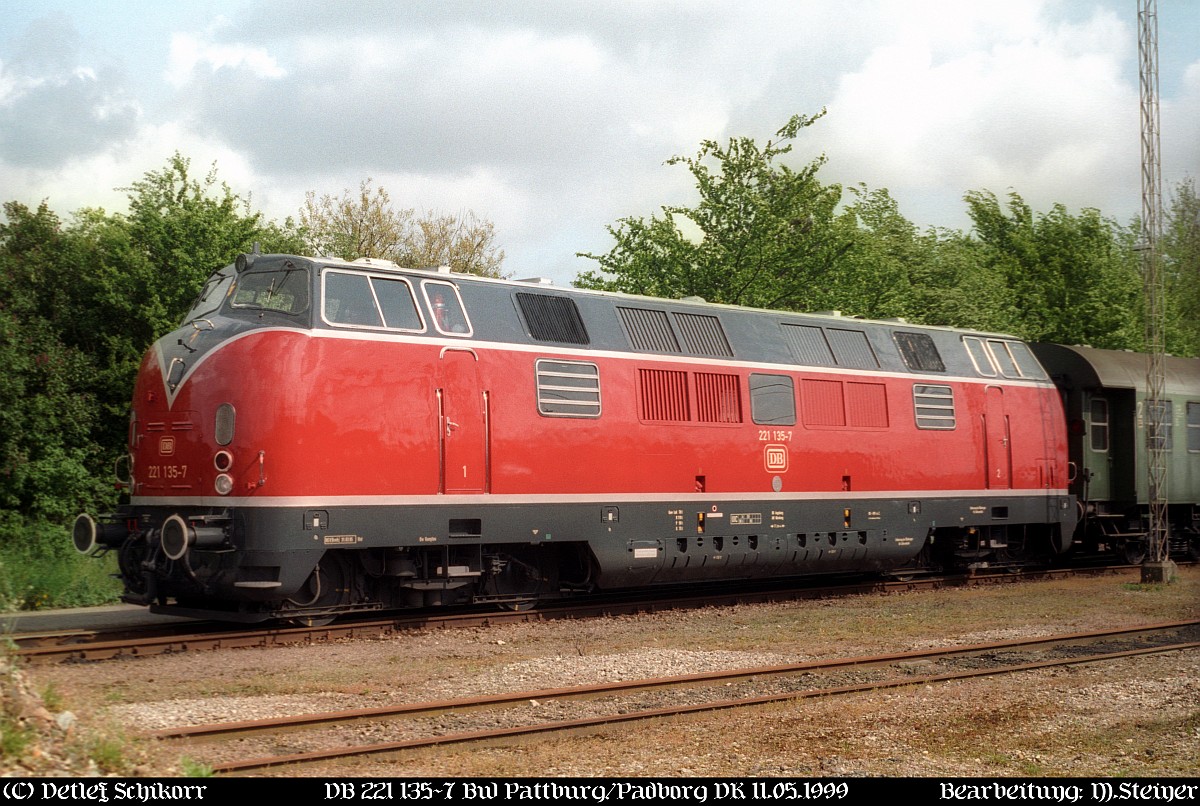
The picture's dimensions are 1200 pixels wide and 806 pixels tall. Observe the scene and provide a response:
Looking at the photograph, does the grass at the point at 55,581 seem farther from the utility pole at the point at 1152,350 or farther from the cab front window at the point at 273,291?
the utility pole at the point at 1152,350

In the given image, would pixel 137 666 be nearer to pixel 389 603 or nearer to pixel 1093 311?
pixel 389 603

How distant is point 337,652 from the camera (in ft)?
41.3

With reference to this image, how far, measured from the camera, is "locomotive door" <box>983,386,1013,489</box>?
2070 cm

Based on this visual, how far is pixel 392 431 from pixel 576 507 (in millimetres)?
2956

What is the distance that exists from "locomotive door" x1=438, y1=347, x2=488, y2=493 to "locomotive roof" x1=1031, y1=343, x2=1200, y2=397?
14.7m

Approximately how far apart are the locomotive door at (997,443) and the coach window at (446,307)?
10.7 meters

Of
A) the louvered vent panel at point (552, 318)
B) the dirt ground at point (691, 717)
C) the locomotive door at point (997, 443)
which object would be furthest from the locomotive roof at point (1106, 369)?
the louvered vent panel at point (552, 318)

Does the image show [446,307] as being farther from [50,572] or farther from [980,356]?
[980,356]

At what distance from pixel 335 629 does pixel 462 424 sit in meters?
2.86

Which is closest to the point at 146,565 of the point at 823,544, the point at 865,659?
the point at 865,659

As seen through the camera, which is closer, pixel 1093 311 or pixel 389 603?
pixel 389 603

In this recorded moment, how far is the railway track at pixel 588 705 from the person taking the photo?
8.38 meters

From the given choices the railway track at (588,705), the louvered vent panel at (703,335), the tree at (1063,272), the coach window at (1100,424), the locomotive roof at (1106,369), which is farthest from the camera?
the tree at (1063,272)

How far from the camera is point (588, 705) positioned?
1012cm
